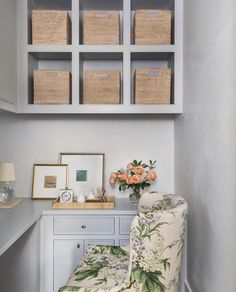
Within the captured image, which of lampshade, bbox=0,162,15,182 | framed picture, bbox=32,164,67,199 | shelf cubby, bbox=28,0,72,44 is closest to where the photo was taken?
lampshade, bbox=0,162,15,182

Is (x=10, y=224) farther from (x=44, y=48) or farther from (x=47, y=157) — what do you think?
(x=44, y=48)

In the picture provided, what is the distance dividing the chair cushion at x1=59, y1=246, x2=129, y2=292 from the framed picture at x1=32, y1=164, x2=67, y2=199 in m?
0.81

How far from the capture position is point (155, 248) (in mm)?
1192

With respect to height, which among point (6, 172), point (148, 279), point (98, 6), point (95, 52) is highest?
point (98, 6)

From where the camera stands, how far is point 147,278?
1204 mm

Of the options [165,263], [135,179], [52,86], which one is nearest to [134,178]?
[135,179]

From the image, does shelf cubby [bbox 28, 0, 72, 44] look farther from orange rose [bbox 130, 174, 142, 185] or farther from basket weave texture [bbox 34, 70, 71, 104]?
orange rose [bbox 130, 174, 142, 185]

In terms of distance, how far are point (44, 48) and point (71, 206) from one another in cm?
122

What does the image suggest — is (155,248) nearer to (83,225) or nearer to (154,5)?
(83,225)

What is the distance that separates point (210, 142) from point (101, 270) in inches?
35.3

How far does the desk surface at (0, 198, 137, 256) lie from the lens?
150cm

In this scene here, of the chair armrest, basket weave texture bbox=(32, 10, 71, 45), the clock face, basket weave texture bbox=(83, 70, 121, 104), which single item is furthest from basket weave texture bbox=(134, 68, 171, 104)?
the chair armrest

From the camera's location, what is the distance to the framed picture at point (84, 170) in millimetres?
2521

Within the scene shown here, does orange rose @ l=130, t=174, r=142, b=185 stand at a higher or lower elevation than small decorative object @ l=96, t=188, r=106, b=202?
higher
